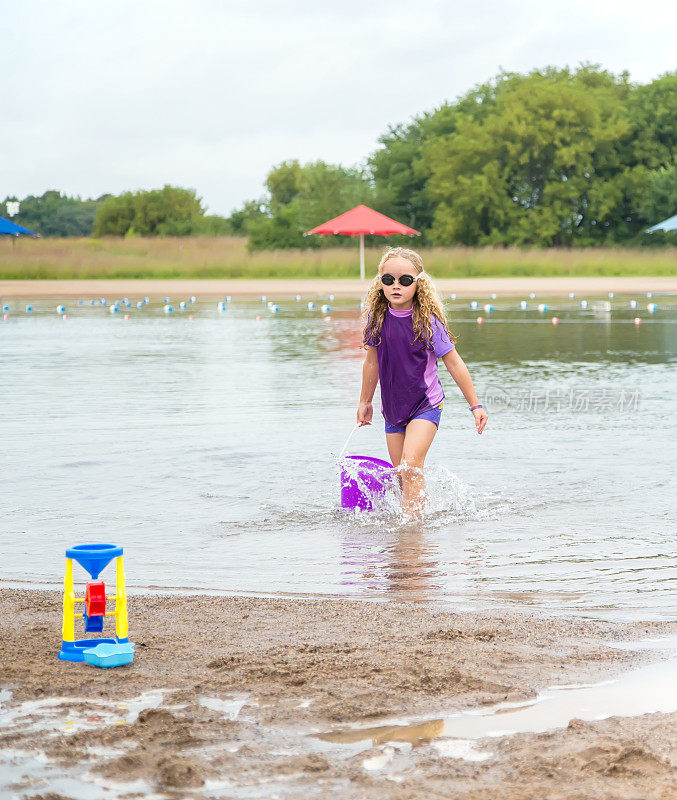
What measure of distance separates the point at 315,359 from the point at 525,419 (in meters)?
5.68

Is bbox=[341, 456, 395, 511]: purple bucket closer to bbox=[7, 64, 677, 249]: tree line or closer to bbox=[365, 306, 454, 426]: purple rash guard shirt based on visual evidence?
bbox=[365, 306, 454, 426]: purple rash guard shirt

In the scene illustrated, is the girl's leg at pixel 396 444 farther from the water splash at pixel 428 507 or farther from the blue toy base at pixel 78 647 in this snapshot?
the blue toy base at pixel 78 647

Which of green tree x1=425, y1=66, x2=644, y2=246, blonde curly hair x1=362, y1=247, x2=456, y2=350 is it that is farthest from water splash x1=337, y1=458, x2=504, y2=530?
green tree x1=425, y1=66, x2=644, y2=246

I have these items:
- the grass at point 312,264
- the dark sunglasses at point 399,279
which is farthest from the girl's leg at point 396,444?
the grass at point 312,264

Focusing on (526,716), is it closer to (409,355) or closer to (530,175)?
(409,355)

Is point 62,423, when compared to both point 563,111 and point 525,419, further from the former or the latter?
point 563,111

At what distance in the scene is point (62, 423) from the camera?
995 cm

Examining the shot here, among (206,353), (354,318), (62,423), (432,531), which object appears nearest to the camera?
(432,531)

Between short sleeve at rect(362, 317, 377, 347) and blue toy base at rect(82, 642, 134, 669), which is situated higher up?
short sleeve at rect(362, 317, 377, 347)

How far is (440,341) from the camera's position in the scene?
6211 mm

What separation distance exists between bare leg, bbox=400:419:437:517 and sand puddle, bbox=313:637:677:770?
2587 millimetres

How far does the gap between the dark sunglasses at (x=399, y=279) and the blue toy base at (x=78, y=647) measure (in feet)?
9.07

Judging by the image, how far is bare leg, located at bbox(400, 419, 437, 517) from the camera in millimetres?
6273

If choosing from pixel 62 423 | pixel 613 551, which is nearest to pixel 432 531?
pixel 613 551
